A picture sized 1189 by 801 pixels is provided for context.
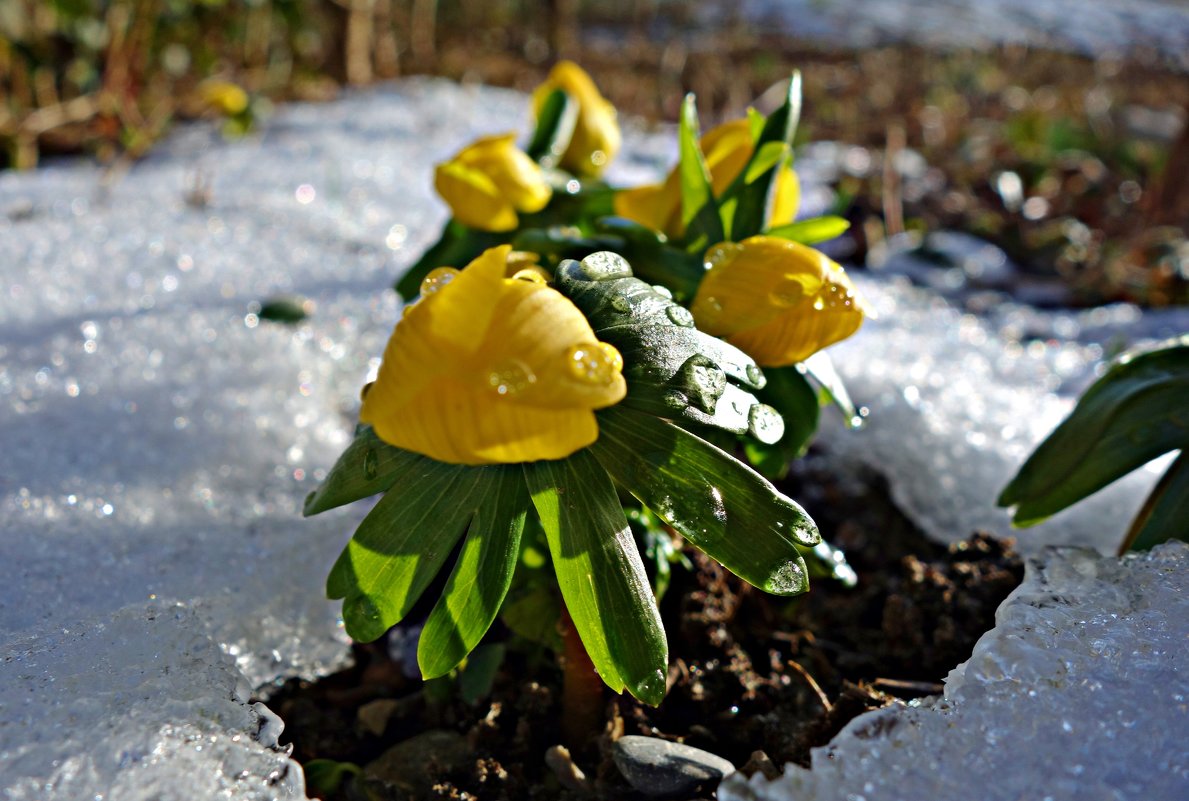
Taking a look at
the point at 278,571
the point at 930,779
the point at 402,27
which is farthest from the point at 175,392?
the point at 402,27

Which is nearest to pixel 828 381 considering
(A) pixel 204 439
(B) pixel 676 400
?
(B) pixel 676 400

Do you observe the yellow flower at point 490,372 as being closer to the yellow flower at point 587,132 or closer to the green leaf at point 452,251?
the green leaf at point 452,251

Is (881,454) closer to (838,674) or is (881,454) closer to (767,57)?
(838,674)

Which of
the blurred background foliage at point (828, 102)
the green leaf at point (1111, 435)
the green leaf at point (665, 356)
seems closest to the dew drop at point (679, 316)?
the green leaf at point (665, 356)

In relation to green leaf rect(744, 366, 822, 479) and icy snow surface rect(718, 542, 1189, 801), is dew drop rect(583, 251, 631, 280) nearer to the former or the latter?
green leaf rect(744, 366, 822, 479)

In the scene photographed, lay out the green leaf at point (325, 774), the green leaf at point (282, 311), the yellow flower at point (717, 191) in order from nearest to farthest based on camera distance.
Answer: the green leaf at point (325, 774) < the yellow flower at point (717, 191) < the green leaf at point (282, 311)

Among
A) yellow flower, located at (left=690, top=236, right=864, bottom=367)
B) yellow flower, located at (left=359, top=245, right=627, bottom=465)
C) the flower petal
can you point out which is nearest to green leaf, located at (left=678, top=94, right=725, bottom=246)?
yellow flower, located at (left=690, top=236, right=864, bottom=367)

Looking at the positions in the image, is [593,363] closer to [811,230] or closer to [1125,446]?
[811,230]
